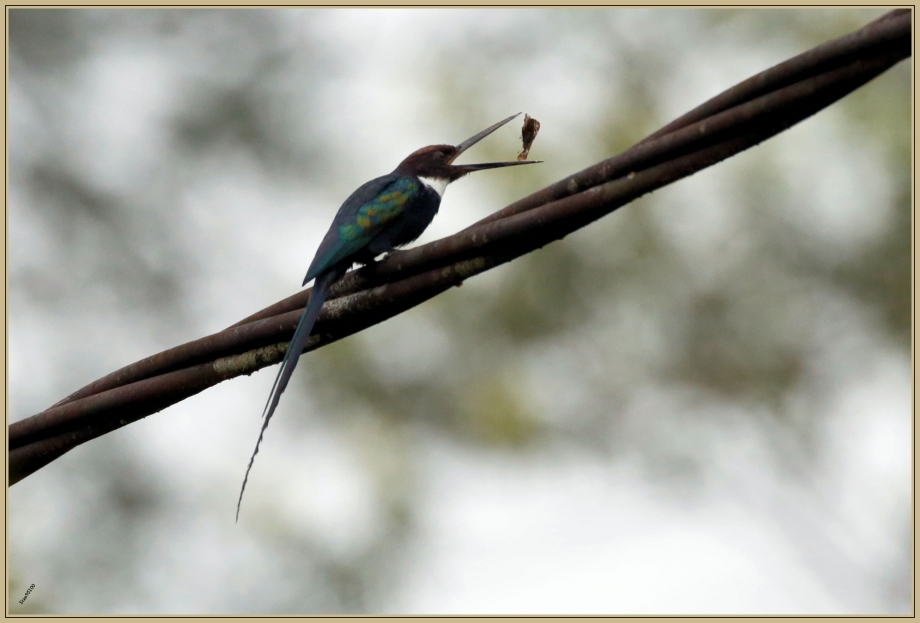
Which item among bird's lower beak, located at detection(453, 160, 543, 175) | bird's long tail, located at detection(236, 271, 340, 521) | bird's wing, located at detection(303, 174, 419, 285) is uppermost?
bird's lower beak, located at detection(453, 160, 543, 175)

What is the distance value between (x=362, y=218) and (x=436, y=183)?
889 millimetres

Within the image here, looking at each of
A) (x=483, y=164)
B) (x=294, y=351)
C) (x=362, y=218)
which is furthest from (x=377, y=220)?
(x=294, y=351)

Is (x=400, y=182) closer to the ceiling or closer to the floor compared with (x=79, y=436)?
closer to the ceiling

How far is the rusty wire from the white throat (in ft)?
5.91

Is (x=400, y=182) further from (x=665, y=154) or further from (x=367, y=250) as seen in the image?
(x=665, y=154)

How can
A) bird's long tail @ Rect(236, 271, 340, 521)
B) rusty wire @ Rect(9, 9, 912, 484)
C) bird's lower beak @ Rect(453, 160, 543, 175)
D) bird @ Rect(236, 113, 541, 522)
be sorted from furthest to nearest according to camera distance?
bird's lower beak @ Rect(453, 160, 543, 175), bird @ Rect(236, 113, 541, 522), bird's long tail @ Rect(236, 271, 340, 521), rusty wire @ Rect(9, 9, 912, 484)

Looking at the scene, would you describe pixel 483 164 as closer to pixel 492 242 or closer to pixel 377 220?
pixel 377 220

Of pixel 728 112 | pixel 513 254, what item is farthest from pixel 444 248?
pixel 728 112

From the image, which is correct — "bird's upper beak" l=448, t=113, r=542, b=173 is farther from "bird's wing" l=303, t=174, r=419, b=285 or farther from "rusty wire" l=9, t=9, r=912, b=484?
"rusty wire" l=9, t=9, r=912, b=484

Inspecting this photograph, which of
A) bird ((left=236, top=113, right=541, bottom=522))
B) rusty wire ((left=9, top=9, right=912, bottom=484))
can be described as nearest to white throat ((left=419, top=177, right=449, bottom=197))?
bird ((left=236, top=113, right=541, bottom=522))

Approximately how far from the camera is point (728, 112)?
2650 mm

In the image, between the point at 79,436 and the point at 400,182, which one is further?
the point at 400,182

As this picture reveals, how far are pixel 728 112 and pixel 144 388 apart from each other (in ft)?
6.66

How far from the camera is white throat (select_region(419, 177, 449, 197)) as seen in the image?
555 centimetres
